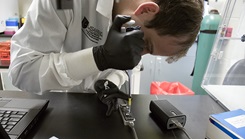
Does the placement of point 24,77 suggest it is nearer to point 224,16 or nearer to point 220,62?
point 220,62

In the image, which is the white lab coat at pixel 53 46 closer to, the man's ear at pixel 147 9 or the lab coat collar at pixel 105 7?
the lab coat collar at pixel 105 7

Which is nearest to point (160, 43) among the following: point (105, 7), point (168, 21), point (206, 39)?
point (168, 21)

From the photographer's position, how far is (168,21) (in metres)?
0.64

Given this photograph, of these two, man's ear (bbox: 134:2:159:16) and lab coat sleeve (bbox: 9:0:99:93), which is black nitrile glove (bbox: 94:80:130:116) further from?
man's ear (bbox: 134:2:159:16)

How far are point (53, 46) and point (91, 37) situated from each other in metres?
0.16

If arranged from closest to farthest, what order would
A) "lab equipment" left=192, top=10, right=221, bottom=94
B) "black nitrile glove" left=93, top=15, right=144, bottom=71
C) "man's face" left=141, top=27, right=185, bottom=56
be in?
"black nitrile glove" left=93, top=15, right=144, bottom=71
"man's face" left=141, top=27, right=185, bottom=56
"lab equipment" left=192, top=10, right=221, bottom=94

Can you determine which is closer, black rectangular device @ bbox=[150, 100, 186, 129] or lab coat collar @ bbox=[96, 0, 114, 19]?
black rectangular device @ bbox=[150, 100, 186, 129]

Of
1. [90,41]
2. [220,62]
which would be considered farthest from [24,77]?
[220,62]

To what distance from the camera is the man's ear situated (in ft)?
2.06

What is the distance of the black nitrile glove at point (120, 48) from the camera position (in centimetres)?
57

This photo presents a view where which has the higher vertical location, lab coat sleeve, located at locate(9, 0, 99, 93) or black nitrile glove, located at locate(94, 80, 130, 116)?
lab coat sleeve, located at locate(9, 0, 99, 93)

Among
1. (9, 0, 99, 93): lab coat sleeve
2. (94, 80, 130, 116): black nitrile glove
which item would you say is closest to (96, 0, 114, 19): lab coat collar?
(9, 0, 99, 93): lab coat sleeve

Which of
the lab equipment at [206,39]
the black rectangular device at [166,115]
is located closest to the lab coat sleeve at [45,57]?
the black rectangular device at [166,115]

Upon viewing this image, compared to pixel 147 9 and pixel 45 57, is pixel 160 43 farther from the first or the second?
pixel 45 57
